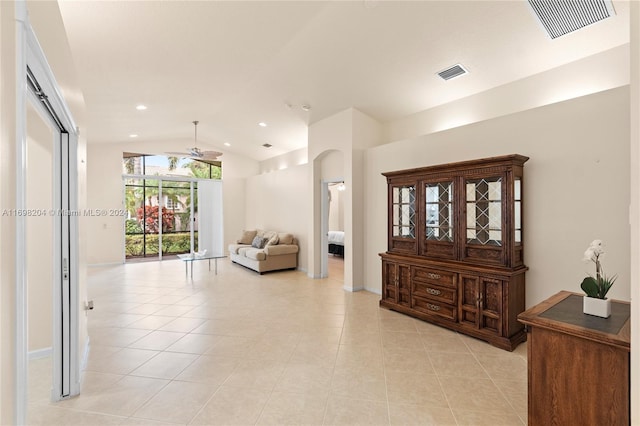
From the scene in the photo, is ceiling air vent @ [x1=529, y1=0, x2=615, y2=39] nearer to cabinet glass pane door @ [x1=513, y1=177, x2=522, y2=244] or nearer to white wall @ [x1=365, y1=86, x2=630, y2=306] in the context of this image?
white wall @ [x1=365, y1=86, x2=630, y2=306]

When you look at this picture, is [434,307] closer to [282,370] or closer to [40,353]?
[282,370]

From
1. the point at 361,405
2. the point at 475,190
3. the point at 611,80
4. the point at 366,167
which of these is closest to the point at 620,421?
the point at 361,405

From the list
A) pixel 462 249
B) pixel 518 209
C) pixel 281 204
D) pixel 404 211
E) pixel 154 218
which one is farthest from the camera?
pixel 154 218

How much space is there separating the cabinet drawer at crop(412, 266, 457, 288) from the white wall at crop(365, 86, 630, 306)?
0.80m

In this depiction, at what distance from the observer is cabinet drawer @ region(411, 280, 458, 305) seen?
3.72m

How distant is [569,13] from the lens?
9.49ft

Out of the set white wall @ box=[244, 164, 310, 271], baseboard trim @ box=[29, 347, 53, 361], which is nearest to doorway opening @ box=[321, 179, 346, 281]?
white wall @ box=[244, 164, 310, 271]

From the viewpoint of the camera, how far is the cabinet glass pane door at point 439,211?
390cm

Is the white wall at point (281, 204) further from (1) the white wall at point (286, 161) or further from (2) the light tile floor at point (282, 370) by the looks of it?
(2) the light tile floor at point (282, 370)

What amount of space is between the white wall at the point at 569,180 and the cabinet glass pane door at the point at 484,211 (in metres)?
0.36

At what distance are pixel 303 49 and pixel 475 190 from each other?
283 cm

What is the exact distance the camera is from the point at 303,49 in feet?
13.5

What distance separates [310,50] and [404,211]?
255cm

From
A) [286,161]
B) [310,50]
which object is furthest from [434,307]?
[286,161]
